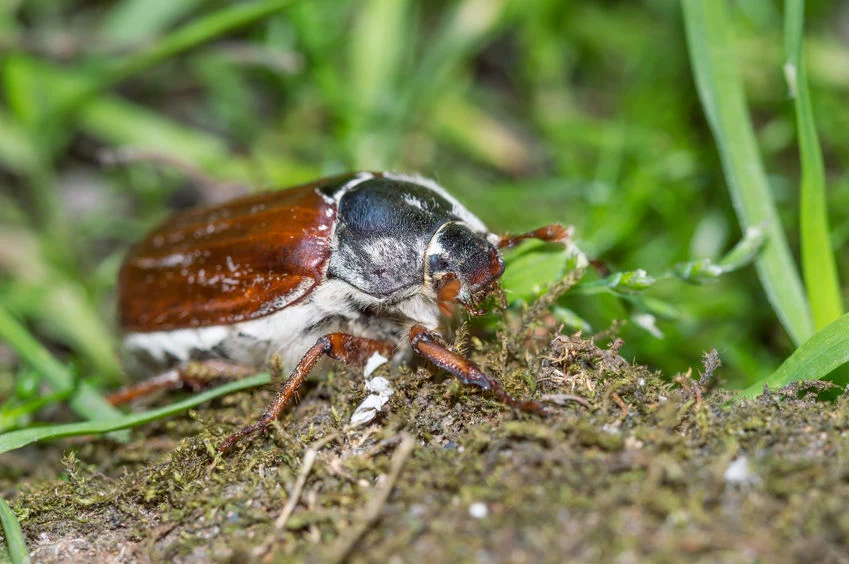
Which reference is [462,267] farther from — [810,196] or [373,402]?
[810,196]

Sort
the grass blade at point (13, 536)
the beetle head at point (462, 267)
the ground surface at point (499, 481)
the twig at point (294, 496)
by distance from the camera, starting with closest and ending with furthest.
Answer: the ground surface at point (499, 481), the twig at point (294, 496), the grass blade at point (13, 536), the beetle head at point (462, 267)

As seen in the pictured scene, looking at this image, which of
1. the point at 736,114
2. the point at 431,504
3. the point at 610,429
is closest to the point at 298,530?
the point at 431,504

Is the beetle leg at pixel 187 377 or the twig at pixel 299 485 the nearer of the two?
the twig at pixel 299 485

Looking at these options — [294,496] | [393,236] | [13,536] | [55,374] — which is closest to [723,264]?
[393,236]

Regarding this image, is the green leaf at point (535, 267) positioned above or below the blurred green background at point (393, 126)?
below

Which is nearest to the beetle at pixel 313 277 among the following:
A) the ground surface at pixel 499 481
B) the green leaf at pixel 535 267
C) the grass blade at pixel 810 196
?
the green leaf at pixel 535 267

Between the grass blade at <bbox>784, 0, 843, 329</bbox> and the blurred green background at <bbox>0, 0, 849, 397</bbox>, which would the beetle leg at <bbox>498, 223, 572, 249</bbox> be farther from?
the grass blade at <bbox>784, 0, 843, 329</bbox>

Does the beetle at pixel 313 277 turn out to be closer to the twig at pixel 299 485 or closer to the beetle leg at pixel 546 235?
the beetle leg at pixel 546 235
